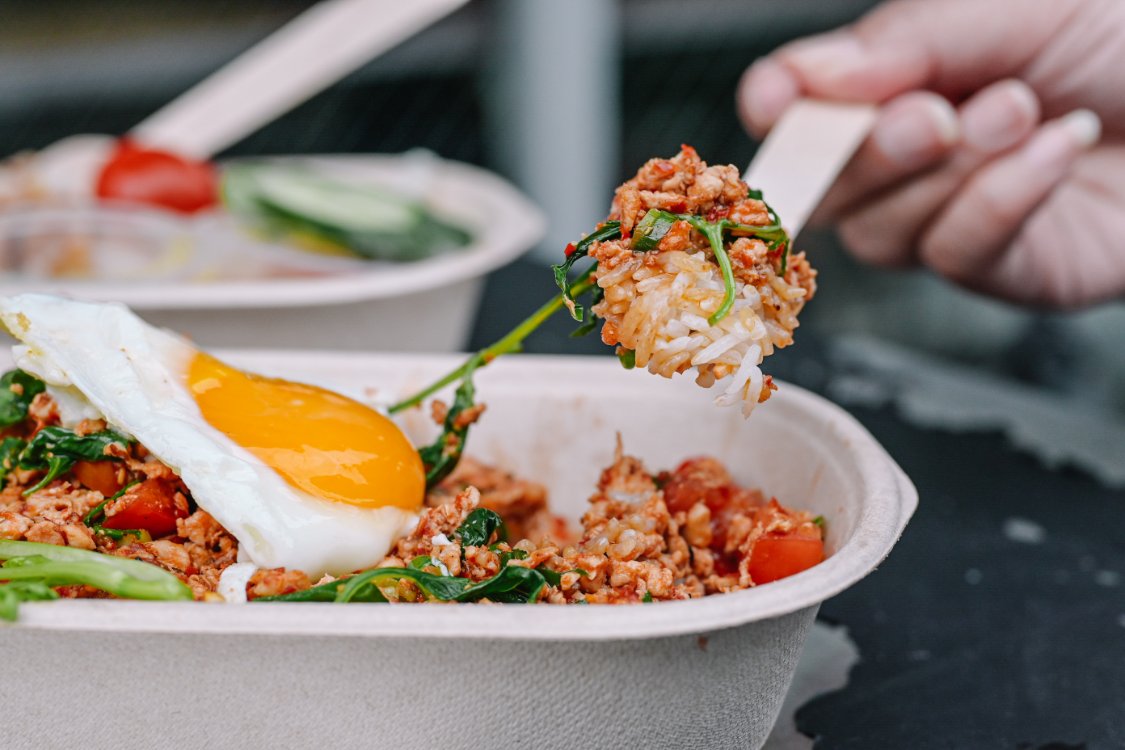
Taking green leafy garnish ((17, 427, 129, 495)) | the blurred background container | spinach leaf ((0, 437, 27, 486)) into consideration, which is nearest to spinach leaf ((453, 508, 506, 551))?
green leafy garnish ((17, 427, 129, 495))

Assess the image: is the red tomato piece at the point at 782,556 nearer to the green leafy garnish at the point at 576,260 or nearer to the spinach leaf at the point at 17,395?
the green leafy garnish at the point at 576,260

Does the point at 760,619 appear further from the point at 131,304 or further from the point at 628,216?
the point at 131,304

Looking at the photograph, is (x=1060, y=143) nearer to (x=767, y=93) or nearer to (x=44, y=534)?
(x=767, y=93)

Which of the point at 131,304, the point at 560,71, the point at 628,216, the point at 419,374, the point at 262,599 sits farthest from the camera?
the point at 560,71

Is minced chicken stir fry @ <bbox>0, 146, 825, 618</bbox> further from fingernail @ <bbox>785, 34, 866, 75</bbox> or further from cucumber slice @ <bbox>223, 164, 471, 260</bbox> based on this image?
cucumber slice @ <bbox>223, 164, 471, 260</bbox>

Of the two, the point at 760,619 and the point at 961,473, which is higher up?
the point at 760,619

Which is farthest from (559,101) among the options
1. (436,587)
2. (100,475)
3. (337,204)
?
(436,587)

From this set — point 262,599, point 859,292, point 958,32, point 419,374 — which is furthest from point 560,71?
point 262,599
